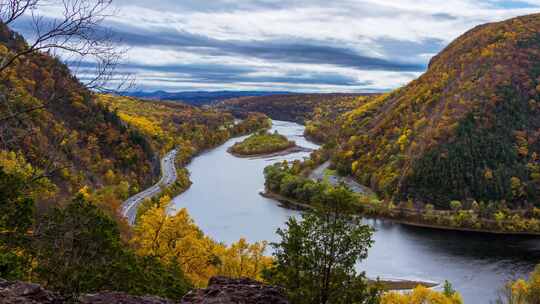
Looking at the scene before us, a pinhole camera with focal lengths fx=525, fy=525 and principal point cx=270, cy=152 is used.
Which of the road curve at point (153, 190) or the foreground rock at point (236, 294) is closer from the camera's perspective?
the foreground rock at point (236, 294)

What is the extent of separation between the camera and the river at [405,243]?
44.3 meters

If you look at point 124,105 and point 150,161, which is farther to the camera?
point 124,105

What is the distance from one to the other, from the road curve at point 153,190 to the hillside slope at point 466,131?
1244 inches

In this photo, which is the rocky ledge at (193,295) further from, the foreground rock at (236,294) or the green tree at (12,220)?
the green tree at (12,220)

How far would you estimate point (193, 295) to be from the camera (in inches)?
329

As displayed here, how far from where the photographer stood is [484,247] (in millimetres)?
55625

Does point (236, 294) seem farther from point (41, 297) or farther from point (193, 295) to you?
point (41, 297)

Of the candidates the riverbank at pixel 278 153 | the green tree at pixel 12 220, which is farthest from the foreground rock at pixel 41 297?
the riverbank at pixel 278 153

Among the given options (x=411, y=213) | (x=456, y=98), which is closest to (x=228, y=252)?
(x=411, y=213)

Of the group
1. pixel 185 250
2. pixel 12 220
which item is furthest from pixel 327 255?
pixel 185 250

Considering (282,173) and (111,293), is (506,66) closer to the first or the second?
(282,173)

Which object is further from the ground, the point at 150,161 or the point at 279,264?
the point at 279,264

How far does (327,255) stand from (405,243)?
46.2 meters

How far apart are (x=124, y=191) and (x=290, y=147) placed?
68488mm
